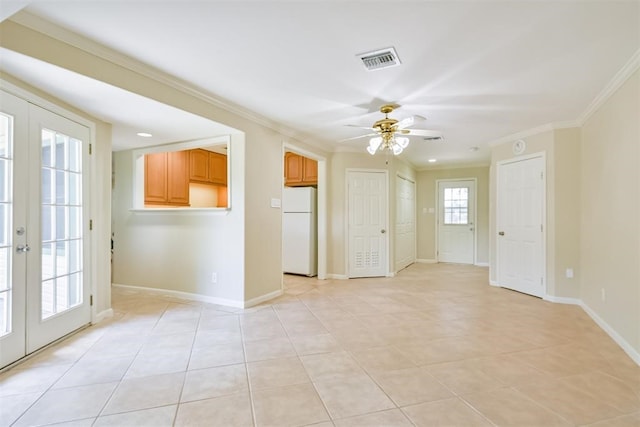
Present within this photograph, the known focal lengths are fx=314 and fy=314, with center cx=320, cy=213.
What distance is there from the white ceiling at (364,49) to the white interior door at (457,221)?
3.92 m

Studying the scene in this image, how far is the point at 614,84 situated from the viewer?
2748mm

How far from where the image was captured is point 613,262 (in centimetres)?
288

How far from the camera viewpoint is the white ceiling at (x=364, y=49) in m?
1.84

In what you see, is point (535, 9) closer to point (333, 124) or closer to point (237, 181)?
point (333, 124)

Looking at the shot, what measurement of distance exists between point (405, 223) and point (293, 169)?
2.73 meters

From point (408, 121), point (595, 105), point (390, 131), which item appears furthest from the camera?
point (390, 131)

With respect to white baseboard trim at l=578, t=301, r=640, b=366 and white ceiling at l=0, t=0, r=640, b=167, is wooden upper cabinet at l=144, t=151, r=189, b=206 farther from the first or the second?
white baseboard trim at l=578, t=301, r=640, b=366

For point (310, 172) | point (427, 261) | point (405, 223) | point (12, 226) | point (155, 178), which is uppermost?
point (310, 172)

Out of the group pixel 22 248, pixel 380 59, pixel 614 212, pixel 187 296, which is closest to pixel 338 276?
Answer: pixel 187 296

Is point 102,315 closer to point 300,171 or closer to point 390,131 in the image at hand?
point 390,131

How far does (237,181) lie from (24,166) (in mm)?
1848

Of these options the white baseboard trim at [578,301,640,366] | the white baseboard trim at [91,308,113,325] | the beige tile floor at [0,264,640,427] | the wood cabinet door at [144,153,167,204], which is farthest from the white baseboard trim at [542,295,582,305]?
the wood cabinet door at [144,153,167,204]

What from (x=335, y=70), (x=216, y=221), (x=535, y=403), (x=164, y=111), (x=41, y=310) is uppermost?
(x=335, y=70)

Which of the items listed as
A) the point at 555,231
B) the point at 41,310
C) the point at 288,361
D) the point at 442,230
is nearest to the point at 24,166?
the point at 41,310
